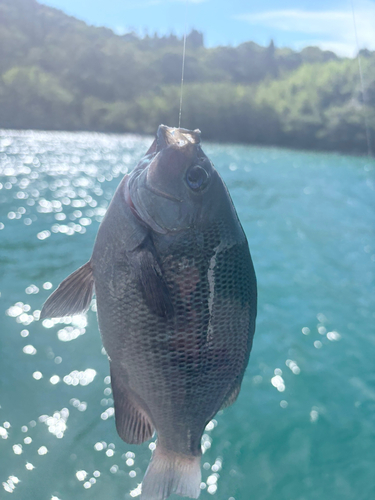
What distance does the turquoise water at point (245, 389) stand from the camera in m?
5.65

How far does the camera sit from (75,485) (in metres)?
5.37

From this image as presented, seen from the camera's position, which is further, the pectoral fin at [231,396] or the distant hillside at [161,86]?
the distant hillside at [161,86]

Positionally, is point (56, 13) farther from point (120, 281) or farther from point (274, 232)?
point (120, 281)

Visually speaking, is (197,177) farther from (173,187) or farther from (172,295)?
(172,295)

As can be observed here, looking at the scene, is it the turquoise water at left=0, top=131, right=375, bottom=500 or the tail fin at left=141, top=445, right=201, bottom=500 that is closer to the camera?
Answer: the tail fin at left=141, top=445, right=201, bottom=500

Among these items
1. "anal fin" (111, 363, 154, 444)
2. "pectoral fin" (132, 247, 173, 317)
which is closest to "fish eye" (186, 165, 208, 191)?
"pectoral fin" (132, 247, 173, 317)

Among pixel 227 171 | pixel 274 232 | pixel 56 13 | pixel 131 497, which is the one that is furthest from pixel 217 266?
pixel 56 13

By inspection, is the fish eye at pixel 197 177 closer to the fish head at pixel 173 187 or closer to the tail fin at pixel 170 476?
the fish head at pixel 173 187

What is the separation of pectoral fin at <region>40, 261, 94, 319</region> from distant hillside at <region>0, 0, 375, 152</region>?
59939mm

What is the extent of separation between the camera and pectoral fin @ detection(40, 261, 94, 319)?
6.86 ft

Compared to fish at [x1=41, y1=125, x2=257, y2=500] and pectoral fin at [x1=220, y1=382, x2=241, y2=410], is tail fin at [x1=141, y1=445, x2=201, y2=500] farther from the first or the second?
pectoral fin at [x1=220, y1=382, x2=241, y2=410]

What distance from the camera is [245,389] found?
24.4 feet

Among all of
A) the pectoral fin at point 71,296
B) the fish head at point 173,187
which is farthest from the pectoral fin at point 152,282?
the pectoral fin at point 71,296

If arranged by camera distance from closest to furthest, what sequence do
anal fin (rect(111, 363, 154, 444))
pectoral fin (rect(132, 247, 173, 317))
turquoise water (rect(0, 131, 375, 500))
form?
pectoral fin (rect(132, 247, 173, 317))
anal fin (rect(111, 363, 154, 444))
turquoise water (rect(0, 131, 375, 500))
